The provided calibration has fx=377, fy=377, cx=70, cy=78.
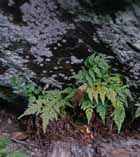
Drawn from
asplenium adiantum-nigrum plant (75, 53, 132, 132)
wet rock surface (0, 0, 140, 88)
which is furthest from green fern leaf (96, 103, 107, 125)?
wet rock surface (0, 0, 140, 88)

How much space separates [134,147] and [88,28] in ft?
4.74

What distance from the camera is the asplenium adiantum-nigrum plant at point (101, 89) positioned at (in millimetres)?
4020

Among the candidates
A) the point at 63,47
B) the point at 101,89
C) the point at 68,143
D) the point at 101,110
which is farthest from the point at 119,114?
the point at 63,47

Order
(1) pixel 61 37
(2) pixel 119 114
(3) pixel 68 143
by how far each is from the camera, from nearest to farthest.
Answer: (1) pixel 61 37
(2) pixel 119 114
(3) pixel 68 143

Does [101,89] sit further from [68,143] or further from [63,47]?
[68,143]

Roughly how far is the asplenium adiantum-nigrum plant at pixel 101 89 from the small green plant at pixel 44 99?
210mm

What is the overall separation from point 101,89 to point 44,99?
637 mm

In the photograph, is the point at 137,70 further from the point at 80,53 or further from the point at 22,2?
the point at 22,2

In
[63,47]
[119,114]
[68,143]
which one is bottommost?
[68,143]

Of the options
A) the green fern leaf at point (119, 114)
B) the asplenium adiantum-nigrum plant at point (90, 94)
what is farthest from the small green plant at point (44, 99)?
the green fern leaf at point (119, 114)

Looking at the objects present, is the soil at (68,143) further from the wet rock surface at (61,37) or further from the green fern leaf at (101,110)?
the wet rock surface at (61,37)

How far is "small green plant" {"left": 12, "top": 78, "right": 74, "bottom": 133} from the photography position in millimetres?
4055

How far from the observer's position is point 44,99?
4.14 meters

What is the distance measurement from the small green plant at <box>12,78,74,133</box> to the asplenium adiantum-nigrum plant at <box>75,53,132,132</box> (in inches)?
8.3
